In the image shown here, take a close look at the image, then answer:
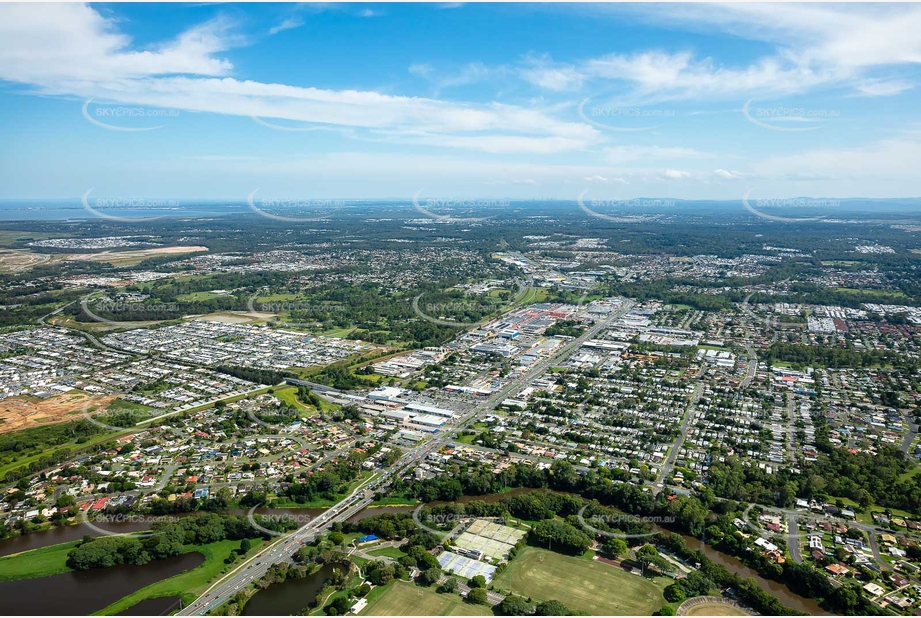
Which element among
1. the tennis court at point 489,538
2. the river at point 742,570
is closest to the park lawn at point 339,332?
the river at point 742,570

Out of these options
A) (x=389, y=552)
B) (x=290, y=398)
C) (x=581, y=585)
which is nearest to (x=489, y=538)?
(x=389, y=552)

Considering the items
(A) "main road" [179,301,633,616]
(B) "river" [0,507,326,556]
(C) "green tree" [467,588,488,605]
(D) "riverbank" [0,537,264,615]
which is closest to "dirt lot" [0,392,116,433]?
(B) "river" [0,507,326,556]

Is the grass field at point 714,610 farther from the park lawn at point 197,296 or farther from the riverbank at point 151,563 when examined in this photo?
the park lawn at point 197,296

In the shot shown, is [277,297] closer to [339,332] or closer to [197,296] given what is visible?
[197,296]

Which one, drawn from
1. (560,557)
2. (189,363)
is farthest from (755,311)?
(189,363)

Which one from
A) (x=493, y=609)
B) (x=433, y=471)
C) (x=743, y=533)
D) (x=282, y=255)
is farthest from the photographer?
(x=282, y=255)

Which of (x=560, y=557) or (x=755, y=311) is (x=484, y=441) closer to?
(x=560, y=557)

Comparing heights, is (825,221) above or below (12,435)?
above
